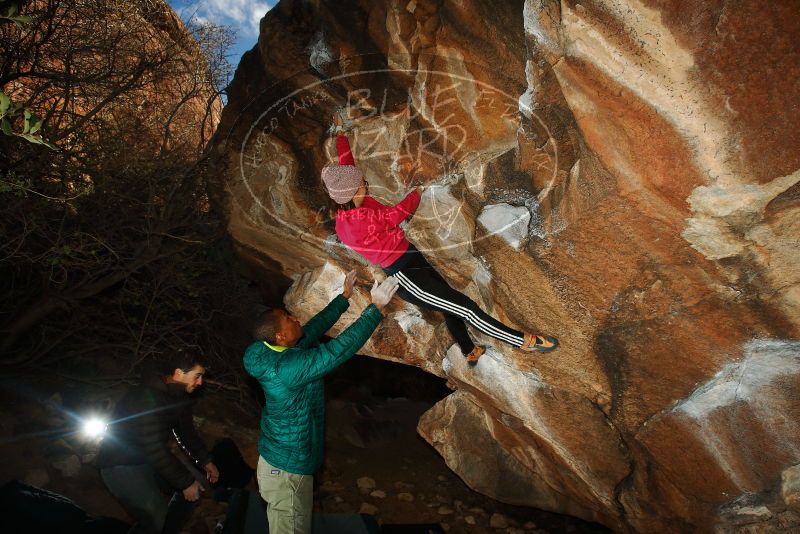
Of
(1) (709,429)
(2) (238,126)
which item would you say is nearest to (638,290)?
(1) (709,429)

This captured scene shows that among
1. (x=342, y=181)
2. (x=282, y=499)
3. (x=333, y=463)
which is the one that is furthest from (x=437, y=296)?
(x=333, y=463)

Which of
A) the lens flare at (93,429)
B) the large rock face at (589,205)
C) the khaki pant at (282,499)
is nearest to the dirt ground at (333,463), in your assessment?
the lens flare at (93,429)

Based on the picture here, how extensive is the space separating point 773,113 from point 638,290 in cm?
117

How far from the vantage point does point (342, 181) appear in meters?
2.82

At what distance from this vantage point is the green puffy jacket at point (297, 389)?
2480mm

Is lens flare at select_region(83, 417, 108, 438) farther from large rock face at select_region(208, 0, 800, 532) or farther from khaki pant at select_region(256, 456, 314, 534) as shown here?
khaki pant at select_region(256, 456, 314, 534)

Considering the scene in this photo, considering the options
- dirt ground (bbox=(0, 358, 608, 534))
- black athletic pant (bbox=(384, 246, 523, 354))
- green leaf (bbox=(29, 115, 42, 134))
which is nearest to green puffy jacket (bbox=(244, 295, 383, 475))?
black athletic pant (bbox=(384, 246, 523, 354))

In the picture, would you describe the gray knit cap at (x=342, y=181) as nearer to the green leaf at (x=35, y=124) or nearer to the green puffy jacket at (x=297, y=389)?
the green puffy jacket at (x=297, y=389)

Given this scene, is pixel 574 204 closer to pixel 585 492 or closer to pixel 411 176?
pixel 411 176

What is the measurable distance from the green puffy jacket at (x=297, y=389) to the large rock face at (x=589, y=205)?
4.32 ft

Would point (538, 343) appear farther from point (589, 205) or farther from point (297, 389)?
point (297, 389)

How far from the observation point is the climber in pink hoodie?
2.85 metres

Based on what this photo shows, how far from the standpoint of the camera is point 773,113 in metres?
1.83

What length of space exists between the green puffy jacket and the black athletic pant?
0.75m
